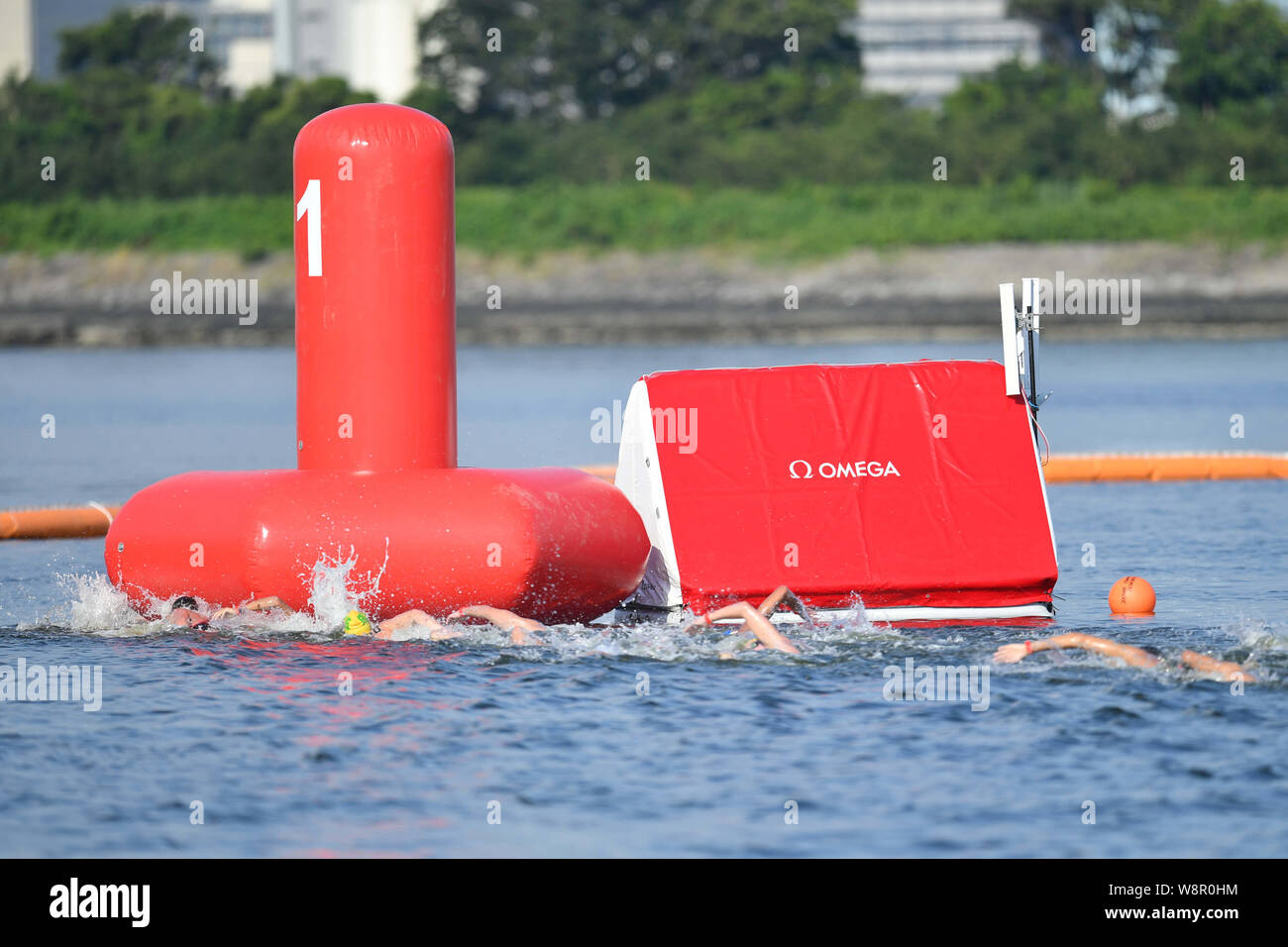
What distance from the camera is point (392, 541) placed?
10328 mm

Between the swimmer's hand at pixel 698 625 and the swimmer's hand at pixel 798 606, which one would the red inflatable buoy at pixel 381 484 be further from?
the swimmer's hand at pixel 798 606

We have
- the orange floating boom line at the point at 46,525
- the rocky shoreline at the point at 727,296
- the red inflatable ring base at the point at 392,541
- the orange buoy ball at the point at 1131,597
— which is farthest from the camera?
the rocky shoreline at the point at 727,296

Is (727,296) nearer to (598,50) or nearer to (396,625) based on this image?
(598,50)

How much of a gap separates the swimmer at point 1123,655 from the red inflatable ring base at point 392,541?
231 cm

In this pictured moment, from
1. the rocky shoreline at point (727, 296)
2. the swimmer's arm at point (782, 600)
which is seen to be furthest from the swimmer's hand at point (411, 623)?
the rocky shoreline at point (727, 296)

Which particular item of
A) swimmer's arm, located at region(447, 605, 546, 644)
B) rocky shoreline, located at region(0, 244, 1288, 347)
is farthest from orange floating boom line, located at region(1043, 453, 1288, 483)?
rocky shoreline, located at region(0, 244, 1288, 347)

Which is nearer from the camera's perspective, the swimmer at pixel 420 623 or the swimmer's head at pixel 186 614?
the swimmer at pixel 420 623

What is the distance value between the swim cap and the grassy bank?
50.8 metres

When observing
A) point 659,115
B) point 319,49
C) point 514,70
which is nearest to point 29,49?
point 319,49

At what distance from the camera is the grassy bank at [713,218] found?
5944 cm

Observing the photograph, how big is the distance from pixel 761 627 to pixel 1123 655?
1.91 m

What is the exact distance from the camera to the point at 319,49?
92188 millimetres
